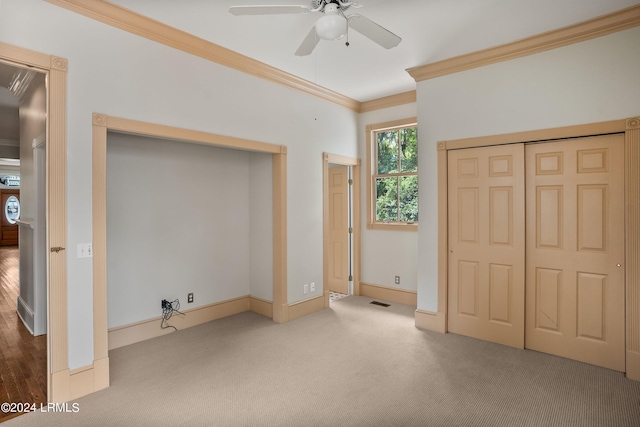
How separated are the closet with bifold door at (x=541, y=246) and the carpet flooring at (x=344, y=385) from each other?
0.79 ft

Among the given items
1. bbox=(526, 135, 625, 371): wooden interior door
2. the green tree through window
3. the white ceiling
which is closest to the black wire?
the white ceiling

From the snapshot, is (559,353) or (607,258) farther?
(559,353)

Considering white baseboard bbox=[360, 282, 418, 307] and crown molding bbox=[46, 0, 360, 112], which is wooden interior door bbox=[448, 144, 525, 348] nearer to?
white baseboard bbox=[360, 282, 418, 307]

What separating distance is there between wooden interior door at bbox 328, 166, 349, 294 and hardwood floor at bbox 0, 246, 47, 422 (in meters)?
3.77

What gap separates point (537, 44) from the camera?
10.5ft

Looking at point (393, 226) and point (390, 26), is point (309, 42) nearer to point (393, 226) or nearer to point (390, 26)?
point (390, 26)

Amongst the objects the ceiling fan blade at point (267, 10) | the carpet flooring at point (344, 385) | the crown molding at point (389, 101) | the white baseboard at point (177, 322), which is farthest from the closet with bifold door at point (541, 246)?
the white baseboard at point (177, 322)

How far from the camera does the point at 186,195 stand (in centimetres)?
405

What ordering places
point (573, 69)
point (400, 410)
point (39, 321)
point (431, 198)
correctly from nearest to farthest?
point (400, 410)
point (573, 69)
point (39, 321)
point (431, 198)

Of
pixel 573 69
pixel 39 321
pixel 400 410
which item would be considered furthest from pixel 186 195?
pixel 573 69

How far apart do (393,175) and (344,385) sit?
129 inches

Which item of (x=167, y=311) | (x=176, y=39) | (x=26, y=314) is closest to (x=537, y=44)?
(x=176, y=39)

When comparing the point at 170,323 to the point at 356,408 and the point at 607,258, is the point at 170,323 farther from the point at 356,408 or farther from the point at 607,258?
the point at 607,258

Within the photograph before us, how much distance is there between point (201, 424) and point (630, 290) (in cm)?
354
